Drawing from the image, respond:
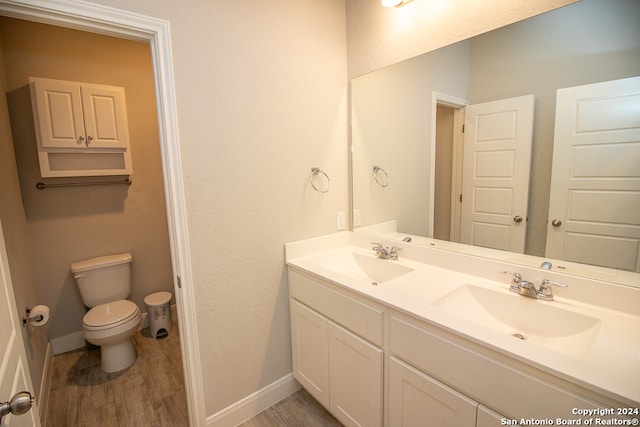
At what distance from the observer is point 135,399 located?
195 centimetres

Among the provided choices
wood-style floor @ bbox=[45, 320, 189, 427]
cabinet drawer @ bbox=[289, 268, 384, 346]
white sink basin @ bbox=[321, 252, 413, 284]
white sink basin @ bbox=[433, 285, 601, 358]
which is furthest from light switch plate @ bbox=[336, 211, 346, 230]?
wood-style floor @ bbox=[45, 320, 189, 427]

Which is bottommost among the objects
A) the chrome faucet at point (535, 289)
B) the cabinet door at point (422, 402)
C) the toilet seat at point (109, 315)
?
the toilet seat at point (109, 315)

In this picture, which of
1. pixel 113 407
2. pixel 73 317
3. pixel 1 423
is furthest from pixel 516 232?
pixel 73 317

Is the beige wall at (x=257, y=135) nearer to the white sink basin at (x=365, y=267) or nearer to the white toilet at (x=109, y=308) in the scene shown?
the white sink basin at (x=365, y=267)

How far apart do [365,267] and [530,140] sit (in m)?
1.09

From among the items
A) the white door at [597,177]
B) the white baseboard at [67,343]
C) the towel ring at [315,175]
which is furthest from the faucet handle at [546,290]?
the white baseboard at [67,343]

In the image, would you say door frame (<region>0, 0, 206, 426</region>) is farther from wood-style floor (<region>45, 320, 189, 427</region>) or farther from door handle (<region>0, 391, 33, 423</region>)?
door handle (<region>0, 391, 33, 423</region>)

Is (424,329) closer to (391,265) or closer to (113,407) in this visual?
(391,265)

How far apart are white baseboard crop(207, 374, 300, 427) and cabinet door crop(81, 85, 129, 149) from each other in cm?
207

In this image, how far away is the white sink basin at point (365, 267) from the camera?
1760mm

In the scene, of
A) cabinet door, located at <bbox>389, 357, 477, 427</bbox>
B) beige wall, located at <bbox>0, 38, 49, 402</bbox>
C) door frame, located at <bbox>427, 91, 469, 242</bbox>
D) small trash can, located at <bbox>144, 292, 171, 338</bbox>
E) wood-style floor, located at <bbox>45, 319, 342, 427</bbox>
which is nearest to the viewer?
cabinet door, located at <bbox>389, 357, 477, 427</bbox>

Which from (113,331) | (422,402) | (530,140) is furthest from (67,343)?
(530,140)

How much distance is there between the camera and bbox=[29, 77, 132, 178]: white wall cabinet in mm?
2094

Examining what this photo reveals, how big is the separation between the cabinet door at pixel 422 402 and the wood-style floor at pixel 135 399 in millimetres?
660
